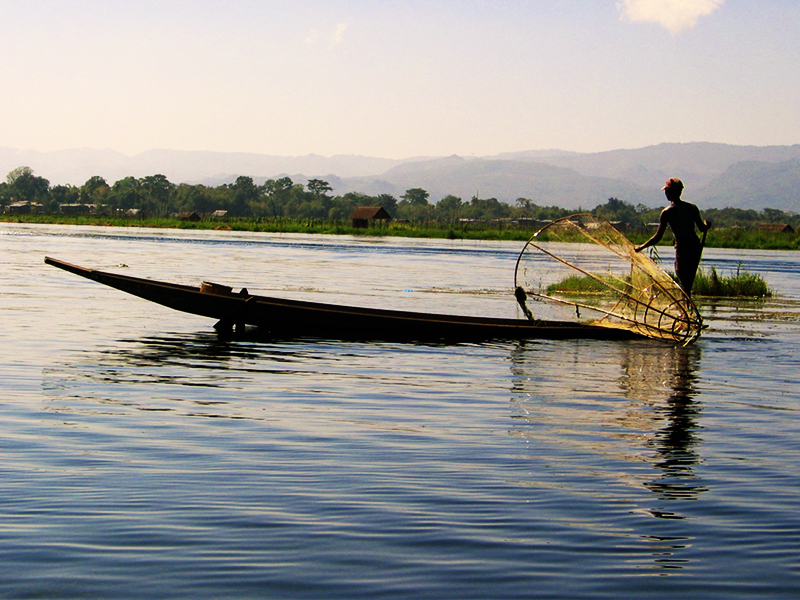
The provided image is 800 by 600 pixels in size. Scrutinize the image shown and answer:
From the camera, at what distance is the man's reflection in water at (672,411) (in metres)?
6.00

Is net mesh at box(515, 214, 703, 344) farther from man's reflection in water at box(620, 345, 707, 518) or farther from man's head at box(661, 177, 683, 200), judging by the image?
man's head at box(661, 177, 683, 200)

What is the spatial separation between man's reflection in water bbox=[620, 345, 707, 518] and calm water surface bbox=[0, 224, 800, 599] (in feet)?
0.12

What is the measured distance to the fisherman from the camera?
11930 mm

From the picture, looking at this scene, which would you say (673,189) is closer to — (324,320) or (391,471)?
(324,320)

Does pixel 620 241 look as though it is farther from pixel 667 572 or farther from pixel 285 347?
pixel 667 572

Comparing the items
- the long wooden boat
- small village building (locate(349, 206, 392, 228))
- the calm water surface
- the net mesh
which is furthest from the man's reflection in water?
small village building (locate(349, 206, 392, 228))

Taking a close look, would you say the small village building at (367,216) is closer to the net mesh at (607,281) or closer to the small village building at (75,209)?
the net mesh at (607,281)

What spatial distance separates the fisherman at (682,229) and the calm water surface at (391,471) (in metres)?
1.33

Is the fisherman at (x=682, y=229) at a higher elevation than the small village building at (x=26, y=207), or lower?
lower

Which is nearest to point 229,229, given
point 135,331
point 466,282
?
point 466,282

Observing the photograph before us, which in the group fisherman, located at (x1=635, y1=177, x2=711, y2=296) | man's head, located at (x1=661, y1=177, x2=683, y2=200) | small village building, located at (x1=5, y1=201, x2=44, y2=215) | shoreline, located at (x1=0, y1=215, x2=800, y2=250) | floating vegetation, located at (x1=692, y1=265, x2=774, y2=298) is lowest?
floating vegetation, located at (x1=692, y1=265, x2=774, y2=298)

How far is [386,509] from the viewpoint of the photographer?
17.0 ft

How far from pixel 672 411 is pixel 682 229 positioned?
4124 millimetres

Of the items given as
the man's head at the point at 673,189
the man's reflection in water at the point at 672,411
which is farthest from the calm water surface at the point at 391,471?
the man's head at the point at 673,189
